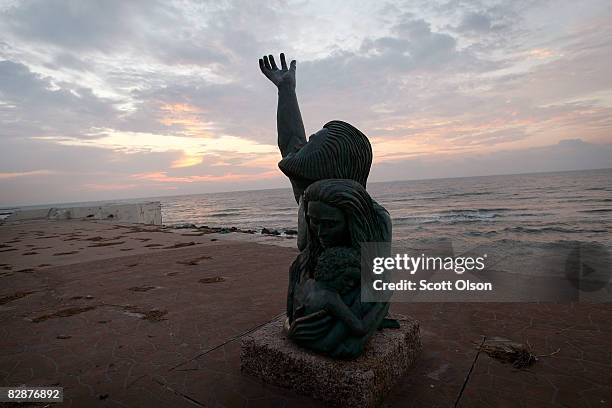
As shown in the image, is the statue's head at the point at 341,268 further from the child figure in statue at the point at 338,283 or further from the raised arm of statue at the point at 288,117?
the raised arm of statue at the point at 288,117

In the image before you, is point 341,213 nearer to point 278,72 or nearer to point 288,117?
point 288,117

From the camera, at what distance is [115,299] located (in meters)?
5.61

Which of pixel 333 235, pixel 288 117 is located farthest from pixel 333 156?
pixel 288 117

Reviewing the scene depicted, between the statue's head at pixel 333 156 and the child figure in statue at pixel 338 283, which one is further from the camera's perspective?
the statue's head at pixel 333 156

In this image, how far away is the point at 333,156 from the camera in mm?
2686

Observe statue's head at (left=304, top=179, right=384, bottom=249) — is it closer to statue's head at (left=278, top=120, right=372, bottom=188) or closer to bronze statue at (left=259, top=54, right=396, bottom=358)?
bronze statue at (left=259, top=54, right=396, bottom=358)

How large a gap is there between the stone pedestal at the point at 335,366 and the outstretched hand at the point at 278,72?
7.61 feet

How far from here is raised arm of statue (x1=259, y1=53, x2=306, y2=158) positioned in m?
3.17

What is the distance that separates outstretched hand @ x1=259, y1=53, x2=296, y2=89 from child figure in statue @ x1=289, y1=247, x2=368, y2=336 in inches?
68.1

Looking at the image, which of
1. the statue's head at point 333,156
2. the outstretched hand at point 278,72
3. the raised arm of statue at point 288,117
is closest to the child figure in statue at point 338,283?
the statue's head at point 333,156

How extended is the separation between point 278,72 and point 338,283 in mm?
2132

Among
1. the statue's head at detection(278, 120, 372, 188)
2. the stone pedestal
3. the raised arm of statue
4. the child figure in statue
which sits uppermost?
the raised arm of statue

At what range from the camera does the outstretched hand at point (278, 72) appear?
10.7ft

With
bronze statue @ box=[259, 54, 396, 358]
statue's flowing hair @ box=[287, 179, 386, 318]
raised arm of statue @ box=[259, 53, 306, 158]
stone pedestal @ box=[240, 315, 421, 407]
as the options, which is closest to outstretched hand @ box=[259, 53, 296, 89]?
raised arm of statue @ box=[259, 53, 306, 158]
